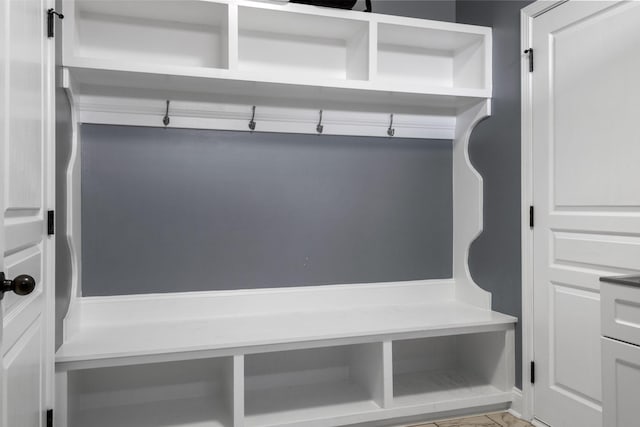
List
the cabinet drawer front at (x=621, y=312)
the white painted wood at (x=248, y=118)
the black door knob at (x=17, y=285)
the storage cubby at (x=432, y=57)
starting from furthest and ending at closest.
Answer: the storage cubby at (x=432, y=57) → the white painted wood at (x=248, y=118) → the cabinet drawer front at (x=621, y=312) → the black door knob at (x=17, y=285)

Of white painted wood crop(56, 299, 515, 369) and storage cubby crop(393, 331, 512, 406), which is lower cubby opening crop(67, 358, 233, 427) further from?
storage cubby crop(393, 331, 512, 406)

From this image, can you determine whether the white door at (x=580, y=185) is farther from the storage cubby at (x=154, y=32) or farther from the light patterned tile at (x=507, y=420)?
the storage cubby at (x=154, y=32)

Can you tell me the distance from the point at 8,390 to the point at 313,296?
61.9 inches

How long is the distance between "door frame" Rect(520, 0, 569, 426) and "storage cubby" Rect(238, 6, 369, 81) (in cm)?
74

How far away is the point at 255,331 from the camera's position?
217 cm

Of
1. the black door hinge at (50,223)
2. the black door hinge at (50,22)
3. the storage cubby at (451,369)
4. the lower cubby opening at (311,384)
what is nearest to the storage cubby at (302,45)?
the black door hinge at (50,22)

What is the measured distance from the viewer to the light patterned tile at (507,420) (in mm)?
2297

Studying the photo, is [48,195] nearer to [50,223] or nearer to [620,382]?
[50,223]

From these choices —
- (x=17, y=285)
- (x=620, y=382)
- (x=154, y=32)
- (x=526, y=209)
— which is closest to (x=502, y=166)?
(x=526, y=209)

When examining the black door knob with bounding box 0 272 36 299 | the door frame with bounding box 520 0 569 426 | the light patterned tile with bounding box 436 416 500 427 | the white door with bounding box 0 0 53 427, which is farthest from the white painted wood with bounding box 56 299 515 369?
the black door knob with bounding box 0 272 36 299

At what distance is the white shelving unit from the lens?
6.91 ft

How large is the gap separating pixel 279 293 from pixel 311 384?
1.67ft

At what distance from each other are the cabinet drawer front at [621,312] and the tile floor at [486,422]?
105cm

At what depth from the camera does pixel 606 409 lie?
1.46 metres
